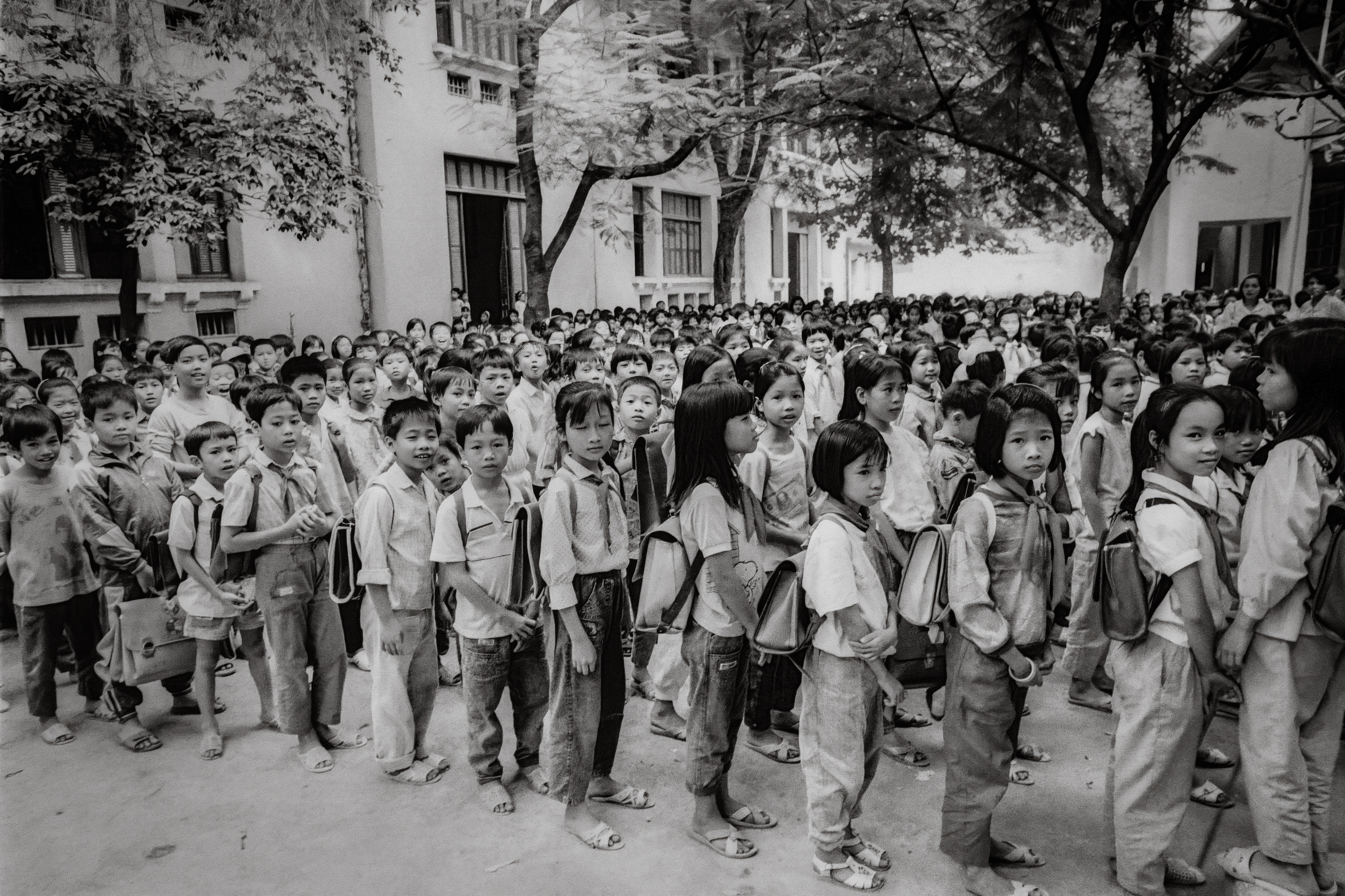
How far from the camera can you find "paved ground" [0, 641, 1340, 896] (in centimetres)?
278

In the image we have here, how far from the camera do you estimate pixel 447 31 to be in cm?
1357

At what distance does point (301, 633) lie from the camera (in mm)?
3525

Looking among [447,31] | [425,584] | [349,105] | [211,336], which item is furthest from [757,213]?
[425,584]

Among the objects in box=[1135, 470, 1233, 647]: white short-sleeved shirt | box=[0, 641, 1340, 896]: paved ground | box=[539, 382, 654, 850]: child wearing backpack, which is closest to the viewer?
box=[1135, 470, 1233, 647]: white short-sleeved shirt

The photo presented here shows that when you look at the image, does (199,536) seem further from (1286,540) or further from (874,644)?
(1286,540)

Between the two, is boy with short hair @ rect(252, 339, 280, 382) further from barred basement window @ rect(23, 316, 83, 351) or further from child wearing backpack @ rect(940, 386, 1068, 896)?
child wearing backpack @ rect(940, 386, 1068, 896)

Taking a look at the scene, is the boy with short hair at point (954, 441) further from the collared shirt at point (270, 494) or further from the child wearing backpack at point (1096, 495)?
the collared shirt at point (270, 494)

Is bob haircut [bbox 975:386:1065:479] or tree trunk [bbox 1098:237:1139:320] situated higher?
tree trunk [bbox 1098:237:1139:320]

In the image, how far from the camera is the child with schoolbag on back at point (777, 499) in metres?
3.48

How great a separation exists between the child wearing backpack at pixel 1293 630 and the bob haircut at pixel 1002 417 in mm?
605

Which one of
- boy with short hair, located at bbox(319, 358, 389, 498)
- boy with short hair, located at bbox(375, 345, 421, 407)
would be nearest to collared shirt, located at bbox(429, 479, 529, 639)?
boy with short hair, located at bbox(319, 358, 389, 498)

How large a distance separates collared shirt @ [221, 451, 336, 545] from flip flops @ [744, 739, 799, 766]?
6.30ft

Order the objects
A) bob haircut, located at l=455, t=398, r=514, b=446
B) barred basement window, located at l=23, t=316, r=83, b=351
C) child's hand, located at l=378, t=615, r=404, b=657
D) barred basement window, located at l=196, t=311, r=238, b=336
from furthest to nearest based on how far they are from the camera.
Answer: barred basement window, located at l=196, t=311, r=238, b=336 → barred basement window, located at l=23, t=316, r=83, b=351 → child's hand, located at l=378, t=615, r=404, b=657 → bob haircut, located at l=455, t=398, r=514, b=446

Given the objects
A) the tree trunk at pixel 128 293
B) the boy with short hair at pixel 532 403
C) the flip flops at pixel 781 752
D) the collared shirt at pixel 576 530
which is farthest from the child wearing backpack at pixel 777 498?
the tree trunk at pixel 128 293
